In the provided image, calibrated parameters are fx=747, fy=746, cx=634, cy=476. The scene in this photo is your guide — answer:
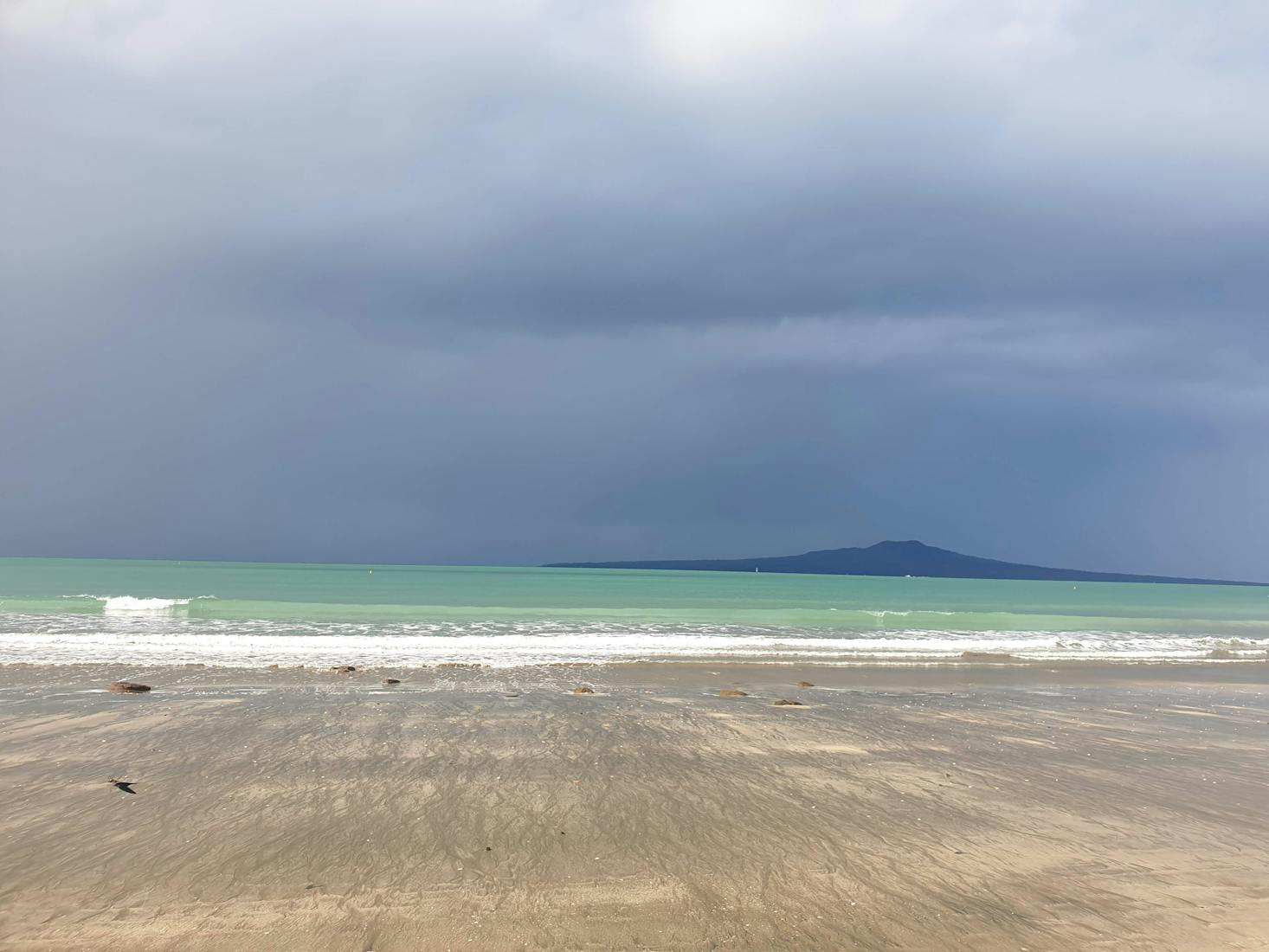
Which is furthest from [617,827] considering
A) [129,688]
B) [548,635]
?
[548,635]

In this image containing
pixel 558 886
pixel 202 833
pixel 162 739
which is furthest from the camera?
pixel 162 739

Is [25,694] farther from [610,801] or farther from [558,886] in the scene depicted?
[558,886]

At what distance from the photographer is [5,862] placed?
19.7ft

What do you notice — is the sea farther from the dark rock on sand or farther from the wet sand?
the wet sand

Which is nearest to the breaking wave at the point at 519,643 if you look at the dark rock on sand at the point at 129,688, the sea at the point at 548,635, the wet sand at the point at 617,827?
the sea at the point at 548,635

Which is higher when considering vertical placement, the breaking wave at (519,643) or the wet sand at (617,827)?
the wet sand at (617,827)

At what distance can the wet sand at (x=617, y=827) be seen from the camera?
5.07 m

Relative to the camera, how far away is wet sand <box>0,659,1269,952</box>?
5074 mm

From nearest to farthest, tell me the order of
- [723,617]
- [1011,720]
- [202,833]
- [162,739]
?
1. [202,833]
2. [162,739]
3. [1011,720]
4. [723,617]

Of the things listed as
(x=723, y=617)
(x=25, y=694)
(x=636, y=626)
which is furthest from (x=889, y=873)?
(x=723, y=617)

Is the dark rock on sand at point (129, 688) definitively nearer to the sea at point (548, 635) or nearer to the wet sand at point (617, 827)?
the wet sand at point (617, 827)

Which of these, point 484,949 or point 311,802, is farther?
point 311,802

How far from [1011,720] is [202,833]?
1215 cm

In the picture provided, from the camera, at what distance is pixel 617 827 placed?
6.95 meters
